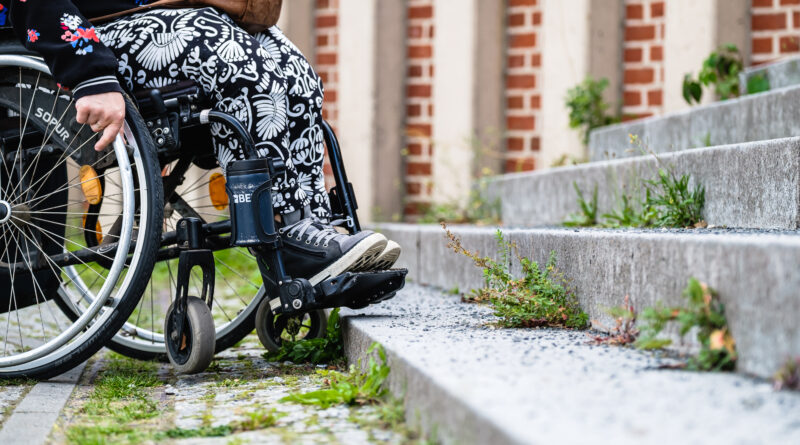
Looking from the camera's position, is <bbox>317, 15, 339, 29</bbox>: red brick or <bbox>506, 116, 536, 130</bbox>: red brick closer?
<bbox>506, 116, 536, 130</bbox>: red brick

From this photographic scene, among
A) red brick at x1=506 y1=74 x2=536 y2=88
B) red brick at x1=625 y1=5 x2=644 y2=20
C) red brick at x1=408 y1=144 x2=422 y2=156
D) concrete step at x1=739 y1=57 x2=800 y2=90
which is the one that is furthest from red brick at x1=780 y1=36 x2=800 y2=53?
red brick at x1=408 y1=144 x2=422 y2=156

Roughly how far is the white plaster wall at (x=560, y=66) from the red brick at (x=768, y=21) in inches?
27.3

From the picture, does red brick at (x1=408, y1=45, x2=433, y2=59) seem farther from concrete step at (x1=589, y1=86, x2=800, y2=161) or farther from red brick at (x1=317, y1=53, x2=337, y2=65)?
concrete step at (x1=589, y1=86, x2=800, y2=161)

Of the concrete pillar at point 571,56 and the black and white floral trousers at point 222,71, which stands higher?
the concrete pillar at point 571,56

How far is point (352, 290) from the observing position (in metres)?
1.79

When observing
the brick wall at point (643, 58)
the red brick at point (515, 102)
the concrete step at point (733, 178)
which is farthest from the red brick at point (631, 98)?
the concrete step at point (733, 178)

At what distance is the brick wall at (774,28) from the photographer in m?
3.68

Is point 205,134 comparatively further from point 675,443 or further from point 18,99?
point 675,443

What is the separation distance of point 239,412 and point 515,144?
2.83 metres

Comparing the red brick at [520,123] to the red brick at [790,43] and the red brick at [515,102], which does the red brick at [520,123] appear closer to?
the red brick at [515,102]

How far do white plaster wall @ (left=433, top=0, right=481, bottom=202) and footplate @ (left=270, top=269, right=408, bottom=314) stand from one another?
88.2 inches

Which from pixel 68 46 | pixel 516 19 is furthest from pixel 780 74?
pixel 68 46

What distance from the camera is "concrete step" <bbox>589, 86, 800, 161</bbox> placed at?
88.7 inches

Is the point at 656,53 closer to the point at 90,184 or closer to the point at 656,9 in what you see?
the point at 656,9
